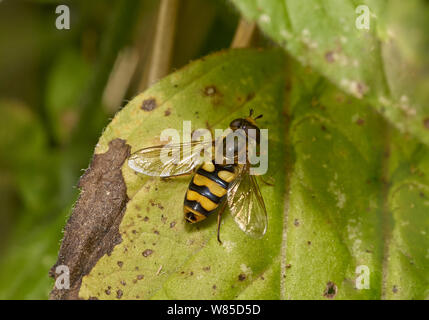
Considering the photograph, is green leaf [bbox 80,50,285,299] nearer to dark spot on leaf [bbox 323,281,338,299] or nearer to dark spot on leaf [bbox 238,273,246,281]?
dark spot on leaf [bbox 238,273,246,281]

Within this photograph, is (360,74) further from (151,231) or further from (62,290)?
(62,290)

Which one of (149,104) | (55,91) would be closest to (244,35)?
(149,104)

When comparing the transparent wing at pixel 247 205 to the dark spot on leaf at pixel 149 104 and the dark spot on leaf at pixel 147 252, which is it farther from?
the dark spot on leaf at pixel 149 104

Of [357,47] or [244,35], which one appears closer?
[357,47]

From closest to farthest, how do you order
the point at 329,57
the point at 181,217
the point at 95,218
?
the point at 329,57, the point at 95,218, the point at 181,217

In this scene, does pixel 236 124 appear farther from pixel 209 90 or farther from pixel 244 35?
pixel 244 35

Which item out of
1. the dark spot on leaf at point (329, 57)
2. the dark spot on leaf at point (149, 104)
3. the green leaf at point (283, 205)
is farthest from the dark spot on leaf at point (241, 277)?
the dark spot on leaf at point (329, 57)
